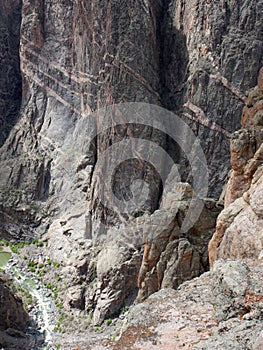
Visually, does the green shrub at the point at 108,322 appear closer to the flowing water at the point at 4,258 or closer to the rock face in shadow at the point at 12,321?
→ the rock face in shadow at the point at 12,321

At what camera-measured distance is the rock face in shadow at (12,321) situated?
2556 cm

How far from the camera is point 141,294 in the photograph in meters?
18.5

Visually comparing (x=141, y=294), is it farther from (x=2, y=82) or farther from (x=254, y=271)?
(x=2, y=82)

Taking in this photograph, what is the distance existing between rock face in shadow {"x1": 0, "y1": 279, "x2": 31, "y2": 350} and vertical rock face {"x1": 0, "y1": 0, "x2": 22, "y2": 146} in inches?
1144

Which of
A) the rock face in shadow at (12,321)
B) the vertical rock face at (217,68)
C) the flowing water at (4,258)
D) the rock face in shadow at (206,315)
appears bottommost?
the flowing water at (4,258)

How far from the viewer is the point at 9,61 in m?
53.0

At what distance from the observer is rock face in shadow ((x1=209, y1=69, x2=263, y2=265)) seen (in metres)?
10.5

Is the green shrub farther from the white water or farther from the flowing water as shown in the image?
the flowing water

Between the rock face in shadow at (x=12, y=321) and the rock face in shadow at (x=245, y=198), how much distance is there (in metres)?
17.0

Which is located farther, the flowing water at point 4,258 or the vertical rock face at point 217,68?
the flowing water at point 4,258

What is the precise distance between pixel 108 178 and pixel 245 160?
818 inches

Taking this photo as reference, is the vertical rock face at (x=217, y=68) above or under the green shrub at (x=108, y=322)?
above

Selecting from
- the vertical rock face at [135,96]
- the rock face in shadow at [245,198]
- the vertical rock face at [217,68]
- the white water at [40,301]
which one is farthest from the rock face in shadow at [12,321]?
the rock face in shadow at [245,198]

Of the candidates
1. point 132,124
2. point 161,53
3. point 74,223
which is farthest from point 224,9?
point 74,223
